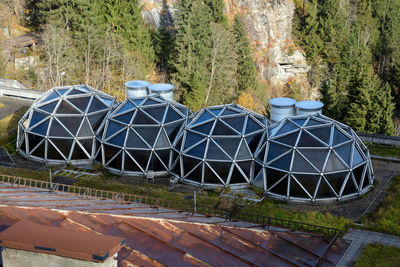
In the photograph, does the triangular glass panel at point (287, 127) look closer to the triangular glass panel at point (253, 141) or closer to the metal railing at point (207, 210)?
the triangular glass panel at point (253, 141)

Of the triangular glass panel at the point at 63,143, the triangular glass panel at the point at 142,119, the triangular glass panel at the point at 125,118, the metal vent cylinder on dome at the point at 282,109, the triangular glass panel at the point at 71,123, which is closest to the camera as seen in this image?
the triangular glass panel at the point at 142,119

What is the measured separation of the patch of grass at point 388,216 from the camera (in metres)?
26.5

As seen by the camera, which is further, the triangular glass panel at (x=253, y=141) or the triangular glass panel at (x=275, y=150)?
the triangular glass panel at (x=253, y=141)

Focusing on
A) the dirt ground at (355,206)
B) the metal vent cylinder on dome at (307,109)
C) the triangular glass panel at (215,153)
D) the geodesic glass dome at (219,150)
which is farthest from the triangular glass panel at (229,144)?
the metal vent cylinder on dome at (307,109)

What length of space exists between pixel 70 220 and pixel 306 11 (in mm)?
88114

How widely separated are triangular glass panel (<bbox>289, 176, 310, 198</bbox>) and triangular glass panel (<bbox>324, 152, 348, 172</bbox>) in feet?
6.68

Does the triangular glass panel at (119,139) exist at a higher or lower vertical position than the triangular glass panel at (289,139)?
lower

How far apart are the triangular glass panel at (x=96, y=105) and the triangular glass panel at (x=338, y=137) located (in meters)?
17.5

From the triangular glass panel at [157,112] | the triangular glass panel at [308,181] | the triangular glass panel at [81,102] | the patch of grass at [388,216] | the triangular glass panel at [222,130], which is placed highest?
the triangular glass panel at [81,102]

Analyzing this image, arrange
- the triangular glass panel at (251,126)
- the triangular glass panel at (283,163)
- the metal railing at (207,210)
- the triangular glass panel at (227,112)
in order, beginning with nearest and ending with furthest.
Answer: the metal railing at (207,210) → the triangular glass panel at (283,163) → the triangular glass panel at (251,126) → the triangular glass panel at (227,112)

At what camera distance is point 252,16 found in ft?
300

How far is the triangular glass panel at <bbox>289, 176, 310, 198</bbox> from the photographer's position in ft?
101

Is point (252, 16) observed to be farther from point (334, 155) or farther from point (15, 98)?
point (334, 155)

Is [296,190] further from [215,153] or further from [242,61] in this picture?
[242,61]
